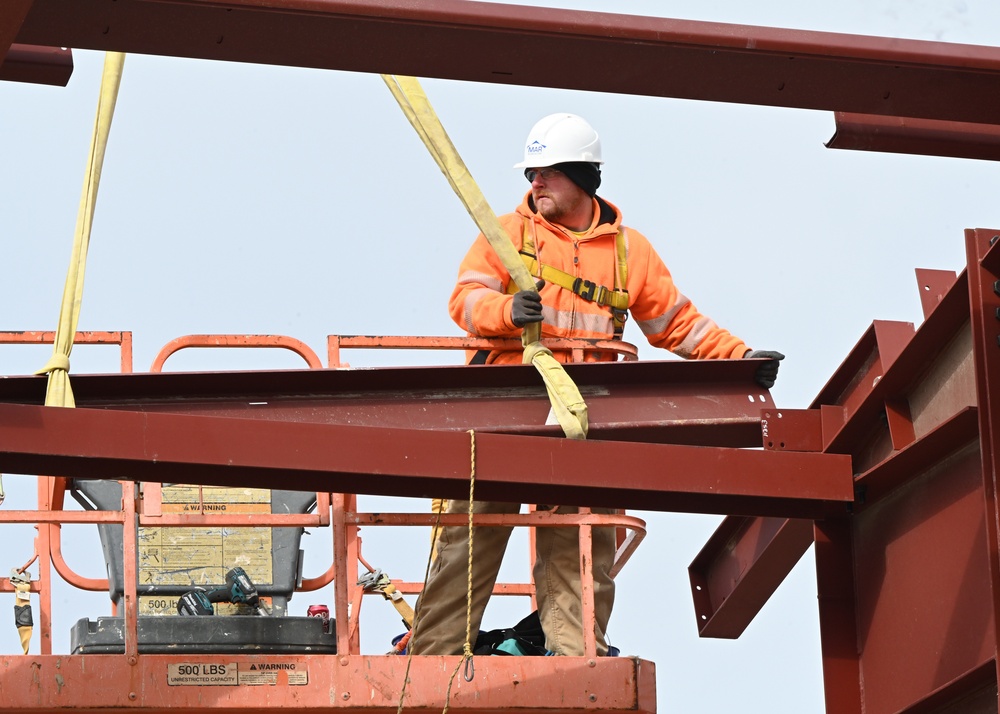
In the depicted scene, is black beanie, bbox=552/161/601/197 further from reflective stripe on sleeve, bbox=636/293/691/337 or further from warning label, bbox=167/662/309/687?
warning label, bbox=167/662/309/687

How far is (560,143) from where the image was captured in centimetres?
975

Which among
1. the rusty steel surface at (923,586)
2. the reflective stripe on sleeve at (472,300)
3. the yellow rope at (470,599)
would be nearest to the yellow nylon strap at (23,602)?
the yellow rope at (470,599)

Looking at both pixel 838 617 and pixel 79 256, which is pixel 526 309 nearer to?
pixel 838 617

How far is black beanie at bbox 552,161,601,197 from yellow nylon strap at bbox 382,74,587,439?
201cm

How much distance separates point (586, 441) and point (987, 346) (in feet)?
4.83

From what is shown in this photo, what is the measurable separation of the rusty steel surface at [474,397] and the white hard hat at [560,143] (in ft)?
6.68

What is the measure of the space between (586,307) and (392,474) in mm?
2648

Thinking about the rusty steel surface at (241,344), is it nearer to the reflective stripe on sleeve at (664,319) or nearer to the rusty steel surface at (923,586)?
the reflective stripe on sleeve at (664,319)

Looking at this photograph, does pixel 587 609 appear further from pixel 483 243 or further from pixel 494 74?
pixel 494 74

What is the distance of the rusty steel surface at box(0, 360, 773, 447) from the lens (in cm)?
755

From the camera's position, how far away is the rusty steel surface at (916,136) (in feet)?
22.0

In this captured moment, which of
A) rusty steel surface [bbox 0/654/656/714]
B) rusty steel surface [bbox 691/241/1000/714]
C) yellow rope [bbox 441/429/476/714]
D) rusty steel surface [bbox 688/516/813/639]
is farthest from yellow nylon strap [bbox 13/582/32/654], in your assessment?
rusty steel surface [bbox 691/241/1000/714]

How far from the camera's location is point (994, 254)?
21.7 ft

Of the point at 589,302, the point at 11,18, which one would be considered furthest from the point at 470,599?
the point at 11,18
